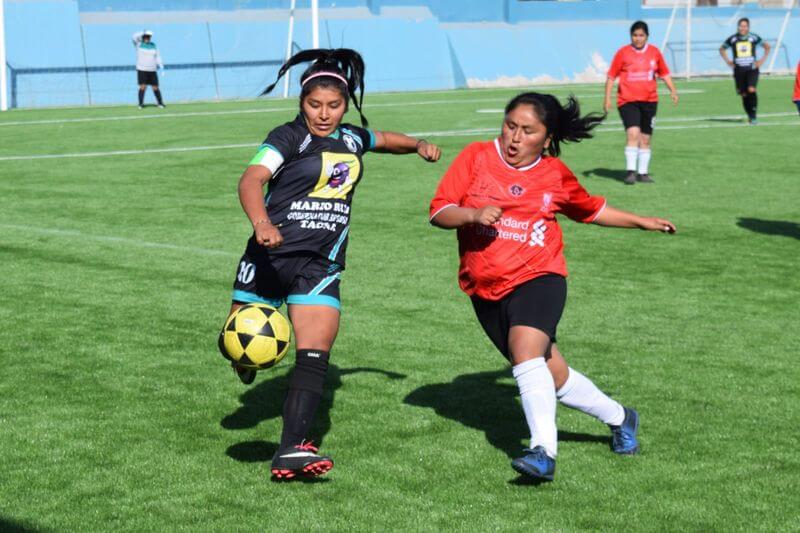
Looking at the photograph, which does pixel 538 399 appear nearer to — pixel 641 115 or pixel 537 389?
pixel 537 389

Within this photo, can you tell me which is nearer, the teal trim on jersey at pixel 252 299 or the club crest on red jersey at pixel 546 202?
the club crest on red jersey at pixel 546 202

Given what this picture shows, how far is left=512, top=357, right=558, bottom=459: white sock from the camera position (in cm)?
566

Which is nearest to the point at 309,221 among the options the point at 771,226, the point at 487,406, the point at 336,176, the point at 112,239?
the point at 336,176

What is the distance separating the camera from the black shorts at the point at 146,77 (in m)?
35.0

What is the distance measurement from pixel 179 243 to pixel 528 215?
719cm

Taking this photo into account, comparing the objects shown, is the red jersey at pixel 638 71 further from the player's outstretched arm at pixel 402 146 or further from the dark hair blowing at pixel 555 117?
the dark hair blowing at pixel 555 117

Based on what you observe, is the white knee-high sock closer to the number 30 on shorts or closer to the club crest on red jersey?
the club crest on red jersey

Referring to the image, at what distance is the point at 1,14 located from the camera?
33.4m

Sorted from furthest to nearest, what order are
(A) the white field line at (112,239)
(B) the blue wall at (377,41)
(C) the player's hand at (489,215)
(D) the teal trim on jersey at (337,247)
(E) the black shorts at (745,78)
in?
(B) the blue wall at (377,41)
(E) the black shorts at (745,78)
(A) the white field line at (112,239)
(D) the teal trim on jersey at (337,247)
(C) the player's hand at (489,215)

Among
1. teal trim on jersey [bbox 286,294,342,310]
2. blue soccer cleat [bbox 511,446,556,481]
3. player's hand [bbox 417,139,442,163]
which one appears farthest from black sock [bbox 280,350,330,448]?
player's hand [bbox 417,139,442,163]

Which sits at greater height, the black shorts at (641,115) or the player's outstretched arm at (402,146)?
the player's outstretched arm at (402,146)

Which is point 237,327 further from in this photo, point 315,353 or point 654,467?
point 654,467

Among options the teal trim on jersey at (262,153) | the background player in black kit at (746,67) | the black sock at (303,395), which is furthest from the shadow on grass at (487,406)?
the background player in black kit at (746,67)

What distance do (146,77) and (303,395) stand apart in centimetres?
3053
